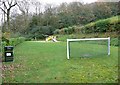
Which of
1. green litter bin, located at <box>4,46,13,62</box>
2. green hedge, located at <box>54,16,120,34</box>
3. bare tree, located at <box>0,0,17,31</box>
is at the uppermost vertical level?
bare tree, located at <box>0,0,17,31</box>

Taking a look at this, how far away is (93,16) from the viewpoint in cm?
2623

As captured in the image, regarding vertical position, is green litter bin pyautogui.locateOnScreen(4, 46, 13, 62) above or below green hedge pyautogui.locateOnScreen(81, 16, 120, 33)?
below

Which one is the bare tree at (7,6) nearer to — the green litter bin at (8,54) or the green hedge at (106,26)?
the green hedge at (106,26)

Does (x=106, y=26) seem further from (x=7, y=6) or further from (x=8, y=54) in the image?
(x=7, y=6)

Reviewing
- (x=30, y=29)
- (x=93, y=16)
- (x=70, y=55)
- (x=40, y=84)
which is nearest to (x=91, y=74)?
(x=40, y=84)

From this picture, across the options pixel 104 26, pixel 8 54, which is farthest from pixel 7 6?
pixel 8 54

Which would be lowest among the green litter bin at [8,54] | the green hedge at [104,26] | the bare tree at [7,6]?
the green litter bin at [8,54]

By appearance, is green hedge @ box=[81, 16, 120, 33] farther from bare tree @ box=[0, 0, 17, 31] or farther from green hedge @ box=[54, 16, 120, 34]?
bare tree @ box=[0, 0, 17, 31]

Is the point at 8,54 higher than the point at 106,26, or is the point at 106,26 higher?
the point at 106,26

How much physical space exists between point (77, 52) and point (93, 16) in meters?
18.1

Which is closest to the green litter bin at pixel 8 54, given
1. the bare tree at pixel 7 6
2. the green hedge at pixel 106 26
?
the green hedge at pixel 106 26

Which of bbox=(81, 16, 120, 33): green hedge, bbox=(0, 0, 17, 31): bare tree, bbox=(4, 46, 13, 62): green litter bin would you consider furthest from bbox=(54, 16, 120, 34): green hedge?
bbox=(4, 46, 13, 62): green litter bin

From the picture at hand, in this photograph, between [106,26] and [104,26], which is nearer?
[106,26]

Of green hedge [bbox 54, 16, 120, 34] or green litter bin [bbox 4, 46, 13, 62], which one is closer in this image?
green litter bin [bbox 4, 46, 13, 62]
